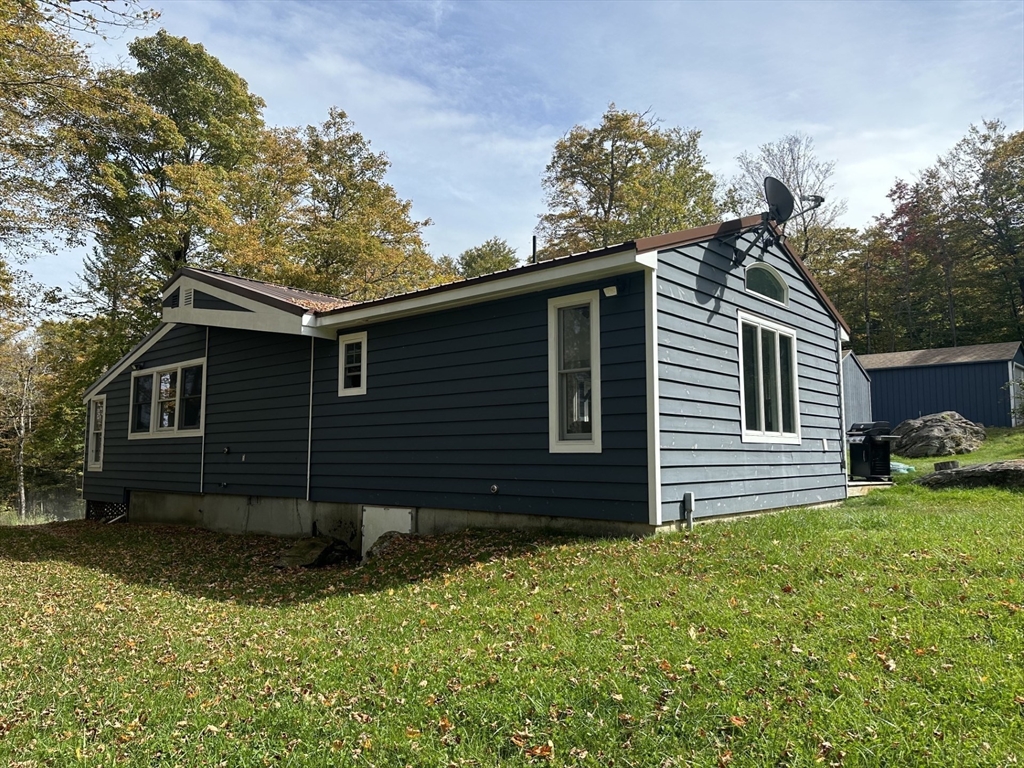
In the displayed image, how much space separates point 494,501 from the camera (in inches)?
325

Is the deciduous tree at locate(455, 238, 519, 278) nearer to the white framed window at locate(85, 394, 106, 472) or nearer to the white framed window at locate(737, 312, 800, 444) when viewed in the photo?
the white framed window at locate(85, 394, 106, 472)

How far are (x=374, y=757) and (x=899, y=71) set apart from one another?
1218 cm

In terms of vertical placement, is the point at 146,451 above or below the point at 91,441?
below

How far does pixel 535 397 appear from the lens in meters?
7.91

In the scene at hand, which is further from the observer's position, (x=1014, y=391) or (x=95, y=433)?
(x=1014, y=391)

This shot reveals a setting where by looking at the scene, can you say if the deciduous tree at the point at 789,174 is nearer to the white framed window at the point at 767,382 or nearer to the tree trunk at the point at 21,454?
the white framed window at the point at 767,382

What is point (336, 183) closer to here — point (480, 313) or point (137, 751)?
point (480, 313)

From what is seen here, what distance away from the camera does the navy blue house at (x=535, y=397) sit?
7242 mm

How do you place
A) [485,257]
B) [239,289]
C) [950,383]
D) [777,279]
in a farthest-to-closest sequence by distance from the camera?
[485,257] < [950,383] < [239,289] < [777,279]

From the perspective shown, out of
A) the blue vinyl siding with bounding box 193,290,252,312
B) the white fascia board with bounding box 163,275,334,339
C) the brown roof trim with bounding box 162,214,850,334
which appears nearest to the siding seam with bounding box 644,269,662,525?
the brown roof trim with bounding box 162,214,850,334

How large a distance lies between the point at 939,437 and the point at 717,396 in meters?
13.3

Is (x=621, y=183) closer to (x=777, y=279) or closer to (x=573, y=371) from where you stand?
(x=777, y=279)

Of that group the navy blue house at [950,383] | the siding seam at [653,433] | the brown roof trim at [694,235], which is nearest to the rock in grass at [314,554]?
the siding seam at [653,433]

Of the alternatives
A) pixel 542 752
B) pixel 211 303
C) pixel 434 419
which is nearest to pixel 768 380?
pixel 434 419
